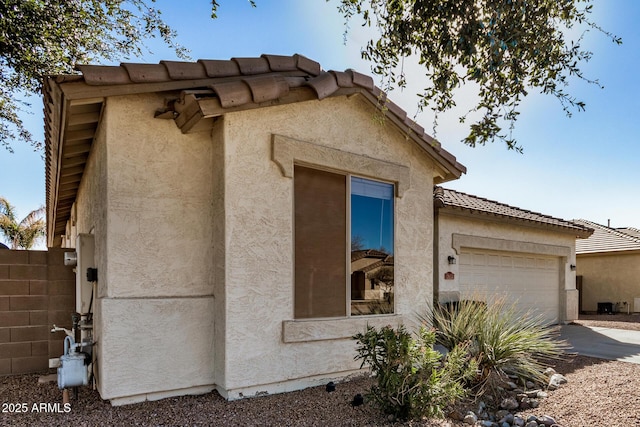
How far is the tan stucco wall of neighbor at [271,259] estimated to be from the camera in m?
5.58

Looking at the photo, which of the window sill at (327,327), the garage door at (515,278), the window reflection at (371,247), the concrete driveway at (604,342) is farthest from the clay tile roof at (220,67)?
the concrete driveway at (604,342)

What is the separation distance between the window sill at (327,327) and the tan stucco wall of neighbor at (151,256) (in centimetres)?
115

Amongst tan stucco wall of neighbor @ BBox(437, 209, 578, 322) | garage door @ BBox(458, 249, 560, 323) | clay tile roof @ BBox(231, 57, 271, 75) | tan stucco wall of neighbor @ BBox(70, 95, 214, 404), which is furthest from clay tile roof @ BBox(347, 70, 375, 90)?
garage door @ BBox(458, 249, 560, 323)

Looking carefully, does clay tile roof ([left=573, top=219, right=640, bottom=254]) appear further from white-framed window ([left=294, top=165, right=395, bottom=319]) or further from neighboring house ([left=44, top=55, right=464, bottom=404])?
neighboring house ([left=44, top=55, right=464, bottom=404])

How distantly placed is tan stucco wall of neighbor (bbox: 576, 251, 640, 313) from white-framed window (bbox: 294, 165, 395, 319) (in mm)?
17702

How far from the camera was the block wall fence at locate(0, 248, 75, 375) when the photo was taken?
6.72 m

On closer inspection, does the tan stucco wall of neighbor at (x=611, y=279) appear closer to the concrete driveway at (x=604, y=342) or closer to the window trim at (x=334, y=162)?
the concrete driveway at (x=604, y=342)

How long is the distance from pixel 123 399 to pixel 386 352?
3379 millimetres

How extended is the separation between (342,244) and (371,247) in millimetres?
676

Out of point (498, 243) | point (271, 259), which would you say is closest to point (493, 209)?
point (498, 243)

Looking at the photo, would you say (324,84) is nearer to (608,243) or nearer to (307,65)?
(307,65)

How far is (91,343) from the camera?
5840mm

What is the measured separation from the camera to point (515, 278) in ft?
43.8

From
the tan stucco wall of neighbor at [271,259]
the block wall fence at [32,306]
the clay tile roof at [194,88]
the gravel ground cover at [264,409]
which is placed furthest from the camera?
the block wall fence at [32,306]
